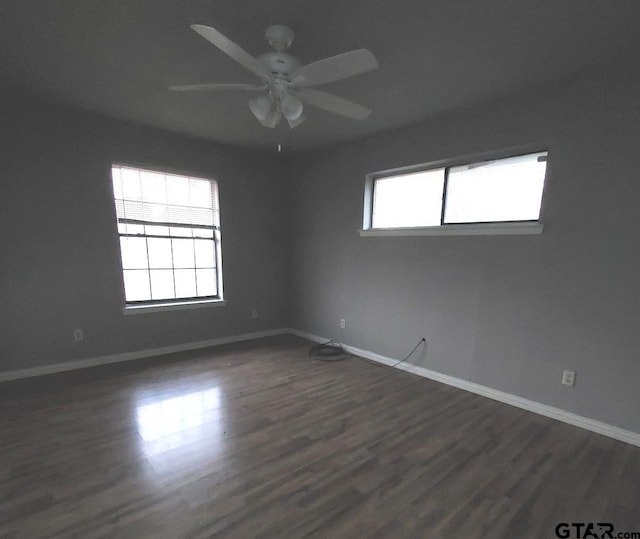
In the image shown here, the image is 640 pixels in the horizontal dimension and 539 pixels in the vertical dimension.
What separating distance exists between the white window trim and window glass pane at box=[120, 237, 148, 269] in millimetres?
2710

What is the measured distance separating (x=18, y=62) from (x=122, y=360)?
2.80 metres

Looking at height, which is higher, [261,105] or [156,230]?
[261,105]

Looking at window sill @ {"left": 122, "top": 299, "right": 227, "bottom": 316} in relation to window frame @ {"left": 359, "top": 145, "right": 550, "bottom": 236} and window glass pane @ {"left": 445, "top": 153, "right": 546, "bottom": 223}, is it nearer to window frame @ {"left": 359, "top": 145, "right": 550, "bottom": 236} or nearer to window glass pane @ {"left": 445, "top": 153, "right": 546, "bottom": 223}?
window frame @ {"left": 359, "top": 145, "right": 550, "bottom": 236}

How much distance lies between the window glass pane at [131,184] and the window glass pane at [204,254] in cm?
86

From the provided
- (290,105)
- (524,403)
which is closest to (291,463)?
(524,403)

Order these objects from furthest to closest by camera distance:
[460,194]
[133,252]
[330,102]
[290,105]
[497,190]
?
[133,252] → [460,194] → [497,190] → [330,102] → [290,105]

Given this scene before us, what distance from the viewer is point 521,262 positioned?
253cm

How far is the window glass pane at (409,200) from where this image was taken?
10.3 feet

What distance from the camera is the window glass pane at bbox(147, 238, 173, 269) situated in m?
3.62

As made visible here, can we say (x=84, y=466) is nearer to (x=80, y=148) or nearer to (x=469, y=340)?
(x=80, y=148)

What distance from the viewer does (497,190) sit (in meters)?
2.73

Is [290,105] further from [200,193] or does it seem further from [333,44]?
[200,193]

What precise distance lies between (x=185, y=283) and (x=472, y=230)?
134 inches

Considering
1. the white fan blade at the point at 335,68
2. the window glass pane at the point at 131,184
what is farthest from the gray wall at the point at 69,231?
the white fan blade at the point at 335,68
